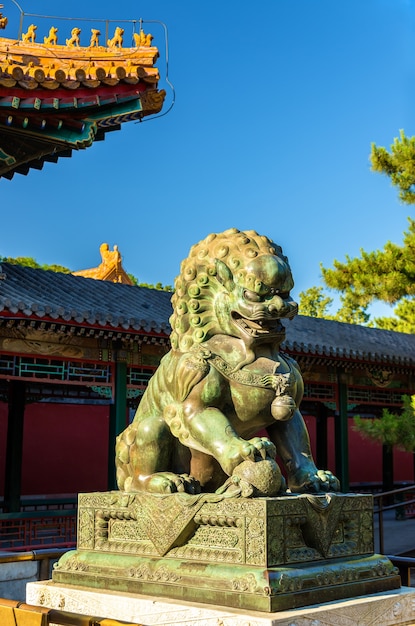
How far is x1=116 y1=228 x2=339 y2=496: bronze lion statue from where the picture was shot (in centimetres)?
295

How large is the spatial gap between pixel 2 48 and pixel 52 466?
741 cm

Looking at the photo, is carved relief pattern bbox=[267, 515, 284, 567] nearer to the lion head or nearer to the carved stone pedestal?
the carved stone pedestal

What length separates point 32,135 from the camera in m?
9.54

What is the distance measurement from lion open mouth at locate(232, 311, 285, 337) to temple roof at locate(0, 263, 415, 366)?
5809 mm

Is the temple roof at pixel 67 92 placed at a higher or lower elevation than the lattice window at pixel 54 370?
higher

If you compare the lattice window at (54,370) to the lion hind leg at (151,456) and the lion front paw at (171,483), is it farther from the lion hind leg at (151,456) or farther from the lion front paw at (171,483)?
the lion front paw at (171,483)

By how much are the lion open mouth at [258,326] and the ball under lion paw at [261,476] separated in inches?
21.4

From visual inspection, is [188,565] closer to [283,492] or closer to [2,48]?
[283,492]

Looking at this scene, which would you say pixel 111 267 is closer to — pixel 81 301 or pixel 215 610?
pixel 81 301

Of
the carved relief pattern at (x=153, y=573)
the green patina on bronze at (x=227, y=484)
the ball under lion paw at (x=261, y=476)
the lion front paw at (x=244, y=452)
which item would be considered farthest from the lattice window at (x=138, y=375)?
the ball under lion paw at (x=261, y=476)

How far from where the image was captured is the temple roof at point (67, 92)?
909 cm

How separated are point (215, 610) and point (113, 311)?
25.3 ft

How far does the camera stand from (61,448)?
1413 centimetres

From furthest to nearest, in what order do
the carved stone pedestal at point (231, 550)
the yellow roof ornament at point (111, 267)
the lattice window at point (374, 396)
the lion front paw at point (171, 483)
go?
the yellow roof ornament at point (111, 267) → the lattice window at point (374, 396) → the lion front paw at point (171, 483) → the carved stone pedestal at point (231, 550)
